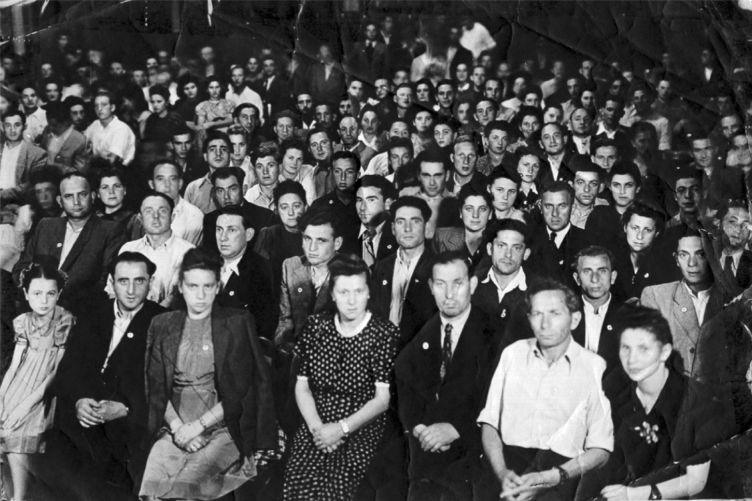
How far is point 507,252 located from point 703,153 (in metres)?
0.45

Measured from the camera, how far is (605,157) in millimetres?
1516

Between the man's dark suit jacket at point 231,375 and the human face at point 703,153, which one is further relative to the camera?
the human face at point 703,153

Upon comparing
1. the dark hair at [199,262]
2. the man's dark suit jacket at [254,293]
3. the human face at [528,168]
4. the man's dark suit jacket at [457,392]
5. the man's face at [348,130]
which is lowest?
the man's dark suit jacket at [457,392]

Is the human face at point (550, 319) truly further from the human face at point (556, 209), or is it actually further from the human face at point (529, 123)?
the human face at point (529, 123)

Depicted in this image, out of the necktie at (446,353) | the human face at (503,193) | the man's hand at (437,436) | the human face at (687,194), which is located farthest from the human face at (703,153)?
the man's hand at (437,436)

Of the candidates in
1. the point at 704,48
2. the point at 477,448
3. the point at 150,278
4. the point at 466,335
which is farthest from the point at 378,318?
the point at 704,48

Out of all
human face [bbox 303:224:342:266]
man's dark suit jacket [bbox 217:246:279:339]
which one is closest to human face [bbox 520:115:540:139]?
human face [bbox 303:224:342:266]

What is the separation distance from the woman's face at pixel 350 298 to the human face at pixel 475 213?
231mm

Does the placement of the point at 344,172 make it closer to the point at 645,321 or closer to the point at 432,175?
the point at 432,175

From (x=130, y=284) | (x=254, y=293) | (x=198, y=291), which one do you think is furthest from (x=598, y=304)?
(x=130, y=284)

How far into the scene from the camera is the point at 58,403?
1.45 meters

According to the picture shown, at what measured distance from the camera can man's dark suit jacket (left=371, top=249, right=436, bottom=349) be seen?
1.44 meters

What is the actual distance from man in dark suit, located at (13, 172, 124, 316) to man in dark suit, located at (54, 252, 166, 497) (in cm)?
3

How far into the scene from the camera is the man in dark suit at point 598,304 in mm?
1450
